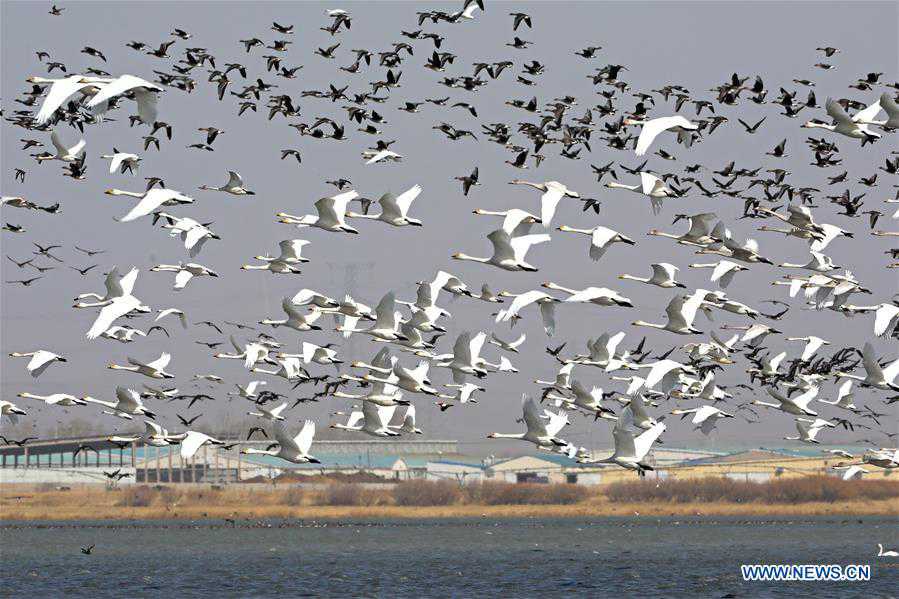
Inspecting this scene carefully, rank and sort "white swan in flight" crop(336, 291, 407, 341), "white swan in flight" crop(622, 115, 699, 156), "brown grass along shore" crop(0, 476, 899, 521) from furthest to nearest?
"brown grass along shore" crop(0, 476, 899, 521) → "white swan in flight" crop(336, 291, 407, 341) → "white swan in flight" crop(622, 115, 699, 156)

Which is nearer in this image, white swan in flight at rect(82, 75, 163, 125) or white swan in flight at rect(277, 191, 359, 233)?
white swan in flight at rect(82, 75, 163, 125)

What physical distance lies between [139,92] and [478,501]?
285ft

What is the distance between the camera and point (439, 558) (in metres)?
68.4

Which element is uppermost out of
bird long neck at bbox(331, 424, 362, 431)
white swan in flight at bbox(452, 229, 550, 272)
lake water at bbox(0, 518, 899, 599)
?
white swan in flight at bbox(452, 229, 550, 272)

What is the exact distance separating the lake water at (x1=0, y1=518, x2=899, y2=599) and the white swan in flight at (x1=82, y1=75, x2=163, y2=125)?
23302 millimetres

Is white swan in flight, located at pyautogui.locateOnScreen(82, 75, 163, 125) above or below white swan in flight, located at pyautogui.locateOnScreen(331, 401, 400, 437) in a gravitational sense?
above

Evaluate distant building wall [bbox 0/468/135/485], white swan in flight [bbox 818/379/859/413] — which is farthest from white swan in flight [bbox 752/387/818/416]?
distant building wall [bbox 0/468/135/485]

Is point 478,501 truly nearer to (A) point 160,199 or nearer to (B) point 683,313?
(B) point 683,313

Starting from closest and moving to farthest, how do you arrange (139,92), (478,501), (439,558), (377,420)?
(139,92) → (377,420) → (439,558) → (478,501)

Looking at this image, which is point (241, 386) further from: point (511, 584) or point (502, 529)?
point (502, 529)

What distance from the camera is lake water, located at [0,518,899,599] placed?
52750 mm

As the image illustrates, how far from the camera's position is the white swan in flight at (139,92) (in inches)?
1273

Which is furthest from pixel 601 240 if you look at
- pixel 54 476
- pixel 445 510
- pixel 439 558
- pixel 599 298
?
pixel 54 476

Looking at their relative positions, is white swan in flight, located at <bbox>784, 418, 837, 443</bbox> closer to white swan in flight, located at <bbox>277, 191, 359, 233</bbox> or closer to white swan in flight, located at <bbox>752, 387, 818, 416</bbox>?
white swan in flight, located at <bbox>752, 387, 818, 416</bbox>
